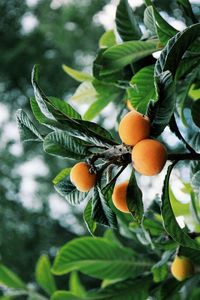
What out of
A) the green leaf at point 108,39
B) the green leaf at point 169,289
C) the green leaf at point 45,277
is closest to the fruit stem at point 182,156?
the green leaf at point 169,289

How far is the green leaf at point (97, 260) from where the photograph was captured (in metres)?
1.01

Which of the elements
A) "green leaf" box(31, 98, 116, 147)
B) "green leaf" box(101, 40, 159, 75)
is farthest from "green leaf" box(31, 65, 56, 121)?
"green leaf" box(101, 40, 159, 75)

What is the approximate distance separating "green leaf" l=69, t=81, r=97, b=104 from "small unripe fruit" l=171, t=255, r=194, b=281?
13.5 inches

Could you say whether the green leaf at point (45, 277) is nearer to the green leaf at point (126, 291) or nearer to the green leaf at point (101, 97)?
the green leaf at point (126, 291)

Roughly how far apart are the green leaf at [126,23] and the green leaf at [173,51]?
9.7 inches

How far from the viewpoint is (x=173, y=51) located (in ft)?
1.75

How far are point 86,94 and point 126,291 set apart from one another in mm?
367

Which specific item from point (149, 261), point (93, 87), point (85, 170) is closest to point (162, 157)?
point (85, 170)

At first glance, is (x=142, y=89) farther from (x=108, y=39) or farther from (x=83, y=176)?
(x=108, y=39)

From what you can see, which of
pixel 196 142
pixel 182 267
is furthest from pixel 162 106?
pixel 182 267

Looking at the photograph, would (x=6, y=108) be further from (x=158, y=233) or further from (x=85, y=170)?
(x=85, y=170)

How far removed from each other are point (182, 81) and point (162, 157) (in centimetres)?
34

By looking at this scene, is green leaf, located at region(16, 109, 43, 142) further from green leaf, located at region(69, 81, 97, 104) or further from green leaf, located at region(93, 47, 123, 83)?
Result: green leaf, located at region(69, 81, 97, 104)

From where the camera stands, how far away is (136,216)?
57 cm
